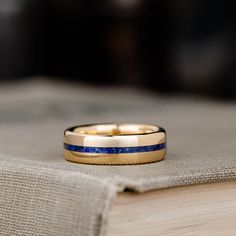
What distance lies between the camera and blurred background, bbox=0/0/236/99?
1.32 meters

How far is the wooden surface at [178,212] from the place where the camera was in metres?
0.46

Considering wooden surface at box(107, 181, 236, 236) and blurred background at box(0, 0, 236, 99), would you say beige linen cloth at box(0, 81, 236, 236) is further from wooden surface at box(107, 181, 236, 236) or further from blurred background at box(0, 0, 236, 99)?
blurred background at box(0, 0, 236, 99)

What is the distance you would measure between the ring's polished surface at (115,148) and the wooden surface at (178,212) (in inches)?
2.0

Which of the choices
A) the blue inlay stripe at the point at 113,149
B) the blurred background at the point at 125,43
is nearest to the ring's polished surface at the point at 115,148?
the blue inlay stripe at the point at 113,149

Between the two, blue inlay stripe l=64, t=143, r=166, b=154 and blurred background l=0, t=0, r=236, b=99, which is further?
blurred background l=0, t=0, r=236, b=99

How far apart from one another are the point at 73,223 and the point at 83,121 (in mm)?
422

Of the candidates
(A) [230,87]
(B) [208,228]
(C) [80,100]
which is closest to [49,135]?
(B) [208,228]

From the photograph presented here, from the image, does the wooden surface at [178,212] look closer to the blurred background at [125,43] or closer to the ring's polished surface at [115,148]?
the ring's polished surface at [115,148]

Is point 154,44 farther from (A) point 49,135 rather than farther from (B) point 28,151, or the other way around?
(B) point 28,151

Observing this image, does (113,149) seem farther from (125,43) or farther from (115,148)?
(125,43)

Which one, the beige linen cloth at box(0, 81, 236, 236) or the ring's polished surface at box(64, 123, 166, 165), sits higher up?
the ring's polished surface at box(64, 123, 166, 165)

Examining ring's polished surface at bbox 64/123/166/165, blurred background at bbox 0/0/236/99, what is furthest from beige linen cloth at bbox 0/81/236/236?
blurred background at bbox 0/0/236/99

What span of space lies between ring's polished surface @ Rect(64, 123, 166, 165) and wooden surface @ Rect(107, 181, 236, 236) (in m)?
0.05

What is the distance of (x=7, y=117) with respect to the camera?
37.5 inches
